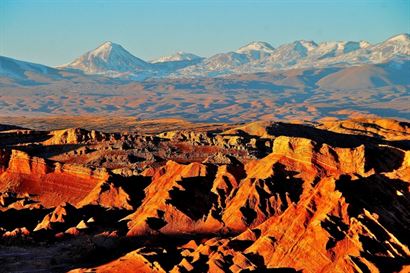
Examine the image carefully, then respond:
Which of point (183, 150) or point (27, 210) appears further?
point (183, 150)

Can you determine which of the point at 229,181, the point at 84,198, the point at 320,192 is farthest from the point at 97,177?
the point at 320,192

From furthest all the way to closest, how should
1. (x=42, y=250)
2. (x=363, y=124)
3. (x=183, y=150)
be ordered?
(x=363, y=124)
(x=183, y=150)
(x=42, y=250)

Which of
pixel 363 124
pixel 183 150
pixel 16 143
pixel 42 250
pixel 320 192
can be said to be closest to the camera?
pixel 320 192

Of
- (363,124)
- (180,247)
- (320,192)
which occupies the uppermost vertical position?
(320,192)

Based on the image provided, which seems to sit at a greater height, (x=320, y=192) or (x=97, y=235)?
(x=320, y=192)

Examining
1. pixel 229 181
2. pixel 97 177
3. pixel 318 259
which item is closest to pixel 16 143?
pixel 97 177

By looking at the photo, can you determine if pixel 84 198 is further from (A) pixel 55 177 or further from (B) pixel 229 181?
(B) pixel 229 181
